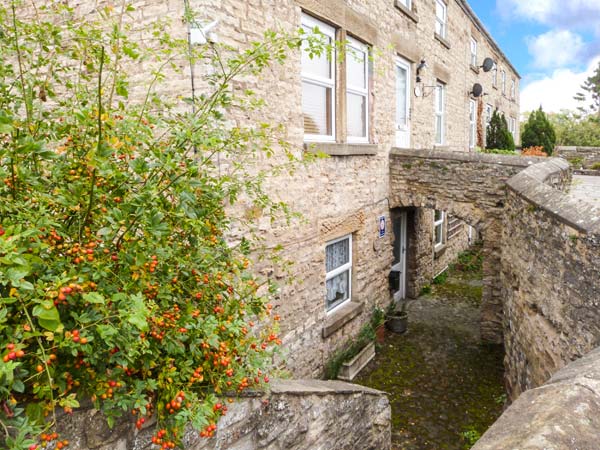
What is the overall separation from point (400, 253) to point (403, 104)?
3596mm

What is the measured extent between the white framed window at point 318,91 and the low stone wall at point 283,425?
376 cm

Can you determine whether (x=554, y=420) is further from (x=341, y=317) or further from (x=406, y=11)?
(x=406, y=11)

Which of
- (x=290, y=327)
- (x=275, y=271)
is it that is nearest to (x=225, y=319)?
(x=275, y=271)

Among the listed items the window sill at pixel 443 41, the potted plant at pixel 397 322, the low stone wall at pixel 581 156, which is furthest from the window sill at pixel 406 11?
the low stone wall at pixel 581 156

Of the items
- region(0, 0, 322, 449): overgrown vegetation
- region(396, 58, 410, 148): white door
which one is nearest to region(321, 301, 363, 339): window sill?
region(396, 58, 410, 148): white door

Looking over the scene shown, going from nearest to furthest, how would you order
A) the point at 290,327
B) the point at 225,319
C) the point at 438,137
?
1. the point at 225,319
2. the point at 290,327
3. the point at 438,137

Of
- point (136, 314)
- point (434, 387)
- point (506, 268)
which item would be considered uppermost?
point (136, 314)

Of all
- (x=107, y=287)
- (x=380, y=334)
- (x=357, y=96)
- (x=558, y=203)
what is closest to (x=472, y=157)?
(x=357, y=96)

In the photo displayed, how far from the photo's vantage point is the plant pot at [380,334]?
27.7 feet

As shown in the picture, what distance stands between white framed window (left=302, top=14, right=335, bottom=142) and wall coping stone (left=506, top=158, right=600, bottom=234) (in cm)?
286

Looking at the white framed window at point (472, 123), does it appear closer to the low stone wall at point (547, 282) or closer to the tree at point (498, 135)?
the tree at point (498, 135)

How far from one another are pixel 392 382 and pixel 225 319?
5.22 meters

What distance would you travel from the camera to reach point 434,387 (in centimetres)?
685

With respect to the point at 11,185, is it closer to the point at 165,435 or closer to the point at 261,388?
the point at 165,435
